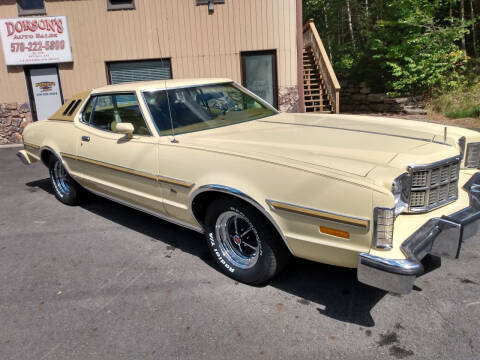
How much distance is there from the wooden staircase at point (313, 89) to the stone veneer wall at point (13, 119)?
8217 millimetres

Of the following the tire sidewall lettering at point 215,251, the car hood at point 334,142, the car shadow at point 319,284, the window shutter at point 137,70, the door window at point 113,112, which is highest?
the window shutter at point 137,70

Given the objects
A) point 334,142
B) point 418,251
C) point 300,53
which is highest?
point 300,53

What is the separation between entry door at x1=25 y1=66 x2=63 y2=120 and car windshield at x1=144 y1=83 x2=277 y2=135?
9.01 metres

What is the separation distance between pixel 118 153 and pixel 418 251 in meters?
2.87

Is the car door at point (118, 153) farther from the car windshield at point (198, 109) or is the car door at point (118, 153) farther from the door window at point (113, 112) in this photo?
the car windshield at point (198, 109)

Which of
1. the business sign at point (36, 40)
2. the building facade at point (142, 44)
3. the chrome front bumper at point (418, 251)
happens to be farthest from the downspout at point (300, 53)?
the chrome front bumper at point (418, 251)

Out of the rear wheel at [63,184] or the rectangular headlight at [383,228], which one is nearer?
the rectangular headlight at [383,228]

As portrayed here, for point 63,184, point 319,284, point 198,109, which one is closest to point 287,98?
point 63,184

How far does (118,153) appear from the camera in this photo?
13.5 feet

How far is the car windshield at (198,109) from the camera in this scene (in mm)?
3863

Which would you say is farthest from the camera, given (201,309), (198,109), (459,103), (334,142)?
(459,103)

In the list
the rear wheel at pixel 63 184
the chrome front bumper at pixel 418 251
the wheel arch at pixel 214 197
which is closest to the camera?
the chrome front bumper at pixel 418 251

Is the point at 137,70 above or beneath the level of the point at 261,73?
above

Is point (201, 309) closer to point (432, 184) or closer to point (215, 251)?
point (215, 251)
